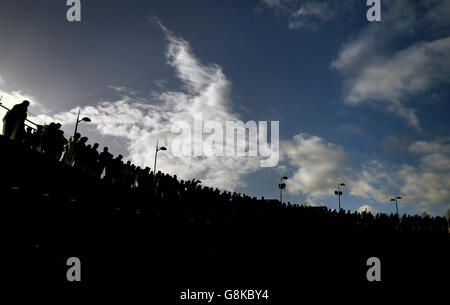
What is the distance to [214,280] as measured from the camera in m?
9.18

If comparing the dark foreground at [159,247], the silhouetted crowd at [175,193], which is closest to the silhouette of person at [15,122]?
the silhouetted crowd at [175,193]

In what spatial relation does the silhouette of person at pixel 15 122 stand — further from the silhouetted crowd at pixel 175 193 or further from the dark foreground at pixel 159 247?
the dark foreground at pixel 159 247

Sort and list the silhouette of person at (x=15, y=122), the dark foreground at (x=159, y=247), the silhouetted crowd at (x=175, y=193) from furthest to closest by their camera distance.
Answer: the silhouetted crowd at (x=175, y=193), the silhouette of person at (x=15, y=122), the dark foreground at (x=159, y=247)

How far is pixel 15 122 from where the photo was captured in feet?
34.9

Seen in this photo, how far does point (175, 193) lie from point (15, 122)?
800 centimetres

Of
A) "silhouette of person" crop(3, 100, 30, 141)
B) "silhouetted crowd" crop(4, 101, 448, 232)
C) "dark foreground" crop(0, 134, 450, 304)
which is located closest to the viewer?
"dark foreground" crop(0, 134, 450, 304)

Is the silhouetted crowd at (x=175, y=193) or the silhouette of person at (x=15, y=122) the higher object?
the silhouette of person at (x=15, y=122)

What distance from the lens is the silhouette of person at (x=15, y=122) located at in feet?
34.2

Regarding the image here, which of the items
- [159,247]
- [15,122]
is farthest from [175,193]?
[15,122]

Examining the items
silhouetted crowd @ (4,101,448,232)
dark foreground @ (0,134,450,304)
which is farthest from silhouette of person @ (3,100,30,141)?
dark foreground @ (0,134,450,304)

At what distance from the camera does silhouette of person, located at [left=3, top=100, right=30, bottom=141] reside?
1041 cm

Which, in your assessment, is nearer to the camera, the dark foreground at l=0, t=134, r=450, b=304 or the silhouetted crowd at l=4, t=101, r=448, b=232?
the dark foreground at l=0, t=134, r=450, b=304

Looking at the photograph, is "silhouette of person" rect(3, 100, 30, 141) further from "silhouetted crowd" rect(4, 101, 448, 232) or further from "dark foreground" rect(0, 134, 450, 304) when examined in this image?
"dark foreground" rect(0, 134, 450, 304)

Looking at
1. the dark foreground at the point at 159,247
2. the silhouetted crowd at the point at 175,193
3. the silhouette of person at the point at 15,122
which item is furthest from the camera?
the silhouetted crowd at the point at 175,193
